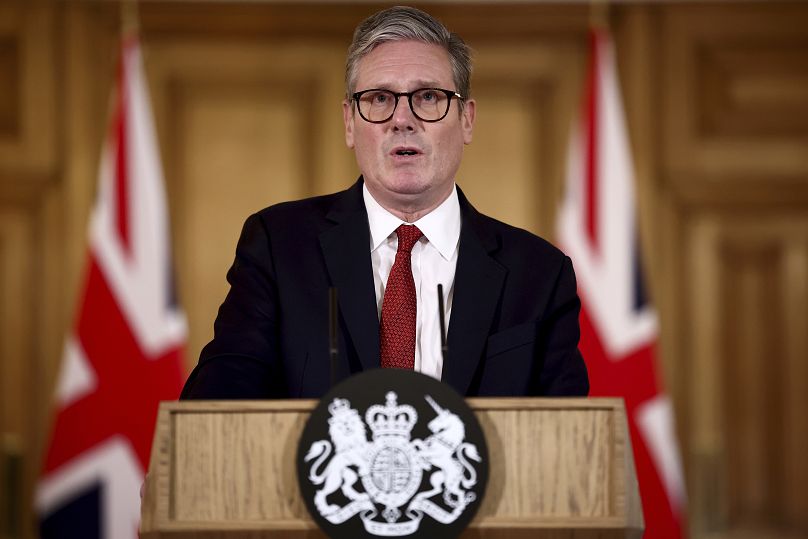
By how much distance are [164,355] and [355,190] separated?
227 centimetres

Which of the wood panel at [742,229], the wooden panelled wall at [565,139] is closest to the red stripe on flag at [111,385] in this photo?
the wooden panelled wall at [565,139]

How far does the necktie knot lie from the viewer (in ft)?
6.76

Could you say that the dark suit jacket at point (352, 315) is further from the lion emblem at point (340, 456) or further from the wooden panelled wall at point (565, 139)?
the wooden panelled wall at point (565, 139)

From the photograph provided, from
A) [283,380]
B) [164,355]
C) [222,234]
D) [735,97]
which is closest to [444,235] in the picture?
[283,380]

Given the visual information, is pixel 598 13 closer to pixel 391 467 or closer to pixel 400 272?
pixel 400 272

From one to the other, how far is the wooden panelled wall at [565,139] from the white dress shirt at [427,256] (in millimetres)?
2533

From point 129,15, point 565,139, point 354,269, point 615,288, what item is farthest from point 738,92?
point 354,269

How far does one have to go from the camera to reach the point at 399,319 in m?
1.96

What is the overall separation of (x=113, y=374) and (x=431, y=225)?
2505 millimetres

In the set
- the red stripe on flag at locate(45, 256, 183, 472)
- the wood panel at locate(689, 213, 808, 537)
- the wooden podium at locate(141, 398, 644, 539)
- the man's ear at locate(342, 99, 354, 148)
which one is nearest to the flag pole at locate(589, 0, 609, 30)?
the wood panel at locate(689, 213, 808, 537)

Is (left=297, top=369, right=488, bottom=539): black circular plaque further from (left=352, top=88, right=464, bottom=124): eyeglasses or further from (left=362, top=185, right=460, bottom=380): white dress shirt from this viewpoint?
(left=352, top=88, right=464, bottom=124): eyeglasses

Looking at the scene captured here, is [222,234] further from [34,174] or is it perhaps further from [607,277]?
[607,277]

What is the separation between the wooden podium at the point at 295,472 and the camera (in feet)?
4.69

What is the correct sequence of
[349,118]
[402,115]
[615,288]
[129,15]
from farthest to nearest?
[129,15]
[615,288]
[349,118]
[402,115]
